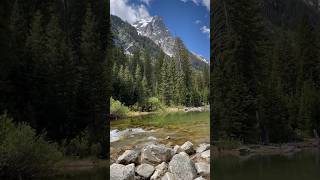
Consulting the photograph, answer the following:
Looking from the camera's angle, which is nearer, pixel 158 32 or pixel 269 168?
pixel 158 32

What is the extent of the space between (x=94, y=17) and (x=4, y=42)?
246 centimetres

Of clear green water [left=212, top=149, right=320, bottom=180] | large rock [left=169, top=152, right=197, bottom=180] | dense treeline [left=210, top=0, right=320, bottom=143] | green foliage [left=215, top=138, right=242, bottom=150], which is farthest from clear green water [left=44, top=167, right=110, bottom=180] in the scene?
green foliage [left=215, top=138, right=242, bottom=150]

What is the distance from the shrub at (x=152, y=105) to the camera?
25.3 feet

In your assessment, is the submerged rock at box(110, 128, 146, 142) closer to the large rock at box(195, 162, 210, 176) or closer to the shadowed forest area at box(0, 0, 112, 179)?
the large rock at box(195, 162, 210, 176)

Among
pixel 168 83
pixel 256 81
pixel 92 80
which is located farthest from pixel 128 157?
pixel 256 81

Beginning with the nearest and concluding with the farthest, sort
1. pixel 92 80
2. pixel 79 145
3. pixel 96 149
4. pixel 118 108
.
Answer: pixel 118 108, pixel 96 149, pixel 92 80, pixel 79 145

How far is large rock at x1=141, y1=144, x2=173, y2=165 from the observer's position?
24.0ft

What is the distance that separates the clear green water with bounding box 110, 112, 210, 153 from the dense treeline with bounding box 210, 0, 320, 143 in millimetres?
7197

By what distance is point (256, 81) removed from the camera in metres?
19.3

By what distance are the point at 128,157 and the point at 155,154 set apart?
404mm

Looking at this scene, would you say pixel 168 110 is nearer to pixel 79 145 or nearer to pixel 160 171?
pixel 160 171

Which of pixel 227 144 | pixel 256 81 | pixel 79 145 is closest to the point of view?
pixel 79 145

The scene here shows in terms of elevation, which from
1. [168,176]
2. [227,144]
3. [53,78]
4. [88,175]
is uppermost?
[53,78]

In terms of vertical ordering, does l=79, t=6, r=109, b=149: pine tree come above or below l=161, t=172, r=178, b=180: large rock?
above
